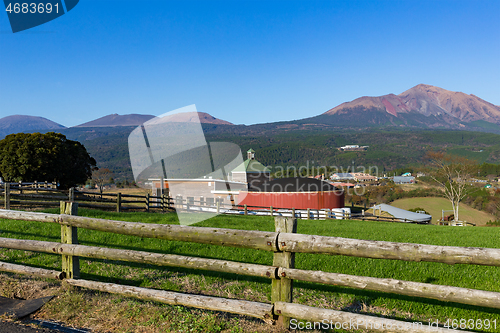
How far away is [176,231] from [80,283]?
172 cm

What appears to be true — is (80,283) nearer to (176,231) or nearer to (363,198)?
(176,231)

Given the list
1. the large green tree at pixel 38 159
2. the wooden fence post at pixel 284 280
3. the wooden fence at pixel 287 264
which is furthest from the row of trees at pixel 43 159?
the wooden fence post at pixel 284 280

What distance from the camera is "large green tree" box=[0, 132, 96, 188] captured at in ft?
94.2

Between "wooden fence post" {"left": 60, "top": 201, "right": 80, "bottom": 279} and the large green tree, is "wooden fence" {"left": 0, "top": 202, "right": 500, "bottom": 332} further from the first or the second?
Result: the large green tree

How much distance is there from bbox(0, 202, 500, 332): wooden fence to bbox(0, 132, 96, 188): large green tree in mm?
29569

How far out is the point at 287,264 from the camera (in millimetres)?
3746

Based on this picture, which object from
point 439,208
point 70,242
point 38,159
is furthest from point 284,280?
point 439,208

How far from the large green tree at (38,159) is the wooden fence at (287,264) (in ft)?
97.0

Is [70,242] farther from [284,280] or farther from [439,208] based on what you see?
[439,208]

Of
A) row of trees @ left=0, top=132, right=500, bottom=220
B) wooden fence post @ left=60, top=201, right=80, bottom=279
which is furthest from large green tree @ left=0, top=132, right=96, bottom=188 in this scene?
wooden fence post @ left=60, top=201, right=80, bottom=279

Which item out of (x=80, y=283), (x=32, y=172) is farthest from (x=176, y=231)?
(x=32, y=172)

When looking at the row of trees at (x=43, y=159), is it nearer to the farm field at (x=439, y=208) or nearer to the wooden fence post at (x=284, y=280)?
the wooden fence post at (x=284, y=280)

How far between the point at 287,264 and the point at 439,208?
77619mm

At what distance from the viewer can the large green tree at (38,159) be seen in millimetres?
28719
